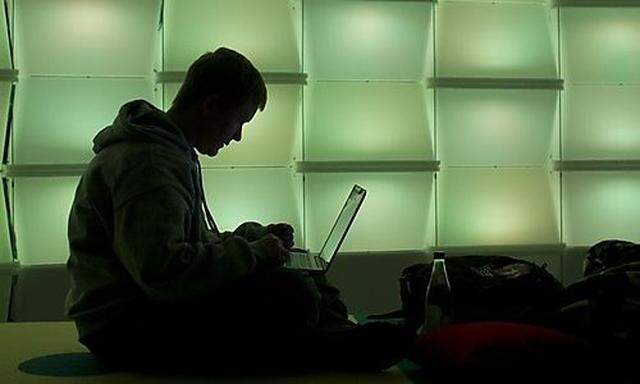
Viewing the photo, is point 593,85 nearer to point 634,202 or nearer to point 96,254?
point 634,202

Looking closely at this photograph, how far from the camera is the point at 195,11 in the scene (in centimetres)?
248

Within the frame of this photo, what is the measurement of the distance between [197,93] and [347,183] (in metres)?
1.09

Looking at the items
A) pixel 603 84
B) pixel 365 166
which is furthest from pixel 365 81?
pixel 603 84

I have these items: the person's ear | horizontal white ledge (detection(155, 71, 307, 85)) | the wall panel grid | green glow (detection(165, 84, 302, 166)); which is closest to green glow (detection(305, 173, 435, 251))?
the wall panel grid

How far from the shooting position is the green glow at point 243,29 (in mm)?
2465

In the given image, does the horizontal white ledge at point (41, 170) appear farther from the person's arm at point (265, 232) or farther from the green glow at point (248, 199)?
the person's arm at point (265, 232)

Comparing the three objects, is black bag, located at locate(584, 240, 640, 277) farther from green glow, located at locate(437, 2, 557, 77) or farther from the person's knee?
the person's knee

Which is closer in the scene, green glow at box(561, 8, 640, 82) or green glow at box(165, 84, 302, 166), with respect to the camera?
green glow at box(165, 84, 302, 166)

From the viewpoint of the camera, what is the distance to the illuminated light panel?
7.82ft

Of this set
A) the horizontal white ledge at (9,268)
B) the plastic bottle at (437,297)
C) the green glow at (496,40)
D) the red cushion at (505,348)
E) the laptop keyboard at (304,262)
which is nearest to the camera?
the red cushion at (505,348)

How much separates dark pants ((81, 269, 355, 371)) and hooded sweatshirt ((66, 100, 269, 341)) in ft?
0.14

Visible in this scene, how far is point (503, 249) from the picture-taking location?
2602 millimetres

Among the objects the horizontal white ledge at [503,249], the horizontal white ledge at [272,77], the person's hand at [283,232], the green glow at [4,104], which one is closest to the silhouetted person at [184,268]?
the person's hand at [283,232]

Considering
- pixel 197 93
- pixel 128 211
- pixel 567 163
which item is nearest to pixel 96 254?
pixel 128 211
